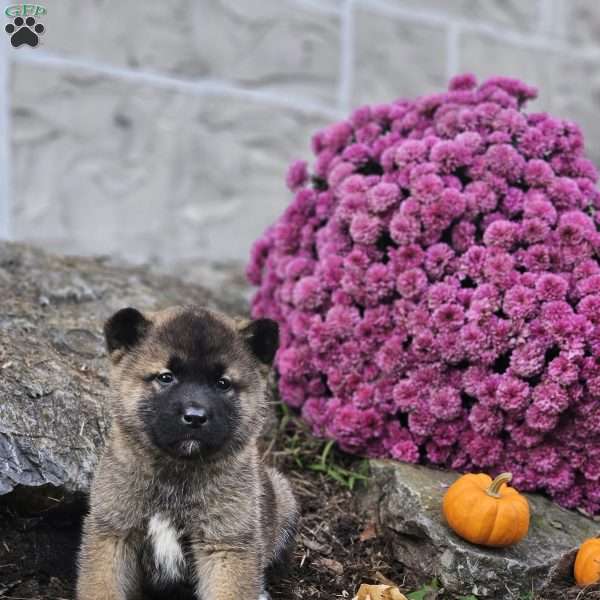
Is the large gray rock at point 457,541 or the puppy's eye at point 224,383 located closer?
the puppy's eye at point 224,383

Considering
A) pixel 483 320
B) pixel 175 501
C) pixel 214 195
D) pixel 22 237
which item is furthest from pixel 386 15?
pixel 175 501

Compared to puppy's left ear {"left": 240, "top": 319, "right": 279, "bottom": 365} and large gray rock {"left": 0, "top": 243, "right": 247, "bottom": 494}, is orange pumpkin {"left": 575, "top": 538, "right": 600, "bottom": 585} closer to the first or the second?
puppy's left ear {"left": 240, "top": 319, "right": 279, "bottom": 365}

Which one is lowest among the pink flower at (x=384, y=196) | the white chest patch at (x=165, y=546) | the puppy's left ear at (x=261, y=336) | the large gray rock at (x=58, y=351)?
the white chest patch at (x=165, y=546)

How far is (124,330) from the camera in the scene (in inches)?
156

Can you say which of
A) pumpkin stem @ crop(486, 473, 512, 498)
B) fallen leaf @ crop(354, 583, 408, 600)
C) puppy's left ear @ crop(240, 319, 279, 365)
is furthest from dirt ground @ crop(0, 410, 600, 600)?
puppy's left ear @ crop(240, 319, 279, 365)

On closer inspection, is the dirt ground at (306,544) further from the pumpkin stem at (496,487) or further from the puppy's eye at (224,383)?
the puppy's eye at (224,383)

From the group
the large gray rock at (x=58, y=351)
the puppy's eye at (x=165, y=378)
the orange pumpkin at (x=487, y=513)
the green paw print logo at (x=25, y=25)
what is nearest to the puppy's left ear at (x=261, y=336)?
the puppy's eye at (x=165, y=378)

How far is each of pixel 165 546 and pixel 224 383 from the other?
0.71 metres

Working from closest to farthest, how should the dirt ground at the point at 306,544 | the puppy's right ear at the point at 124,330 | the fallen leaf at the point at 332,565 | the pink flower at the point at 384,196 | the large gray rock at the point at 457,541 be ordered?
1. the puppy's right ear at the point at 124,330
2. the dirt ground at the point at 306,544
3. the large gray rock at the point at 457,541
4. the fallen leaf at the point at 332,565
5. the pink flower at the point at 384,196

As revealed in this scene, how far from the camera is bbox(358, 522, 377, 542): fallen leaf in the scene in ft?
16.2

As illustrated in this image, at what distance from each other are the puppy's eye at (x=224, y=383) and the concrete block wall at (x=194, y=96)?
3.77 m

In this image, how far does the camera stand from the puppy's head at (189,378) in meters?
3.70

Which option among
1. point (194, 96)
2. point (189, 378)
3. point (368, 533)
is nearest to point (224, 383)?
point (189, 378)

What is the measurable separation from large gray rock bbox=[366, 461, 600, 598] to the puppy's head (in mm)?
1105
